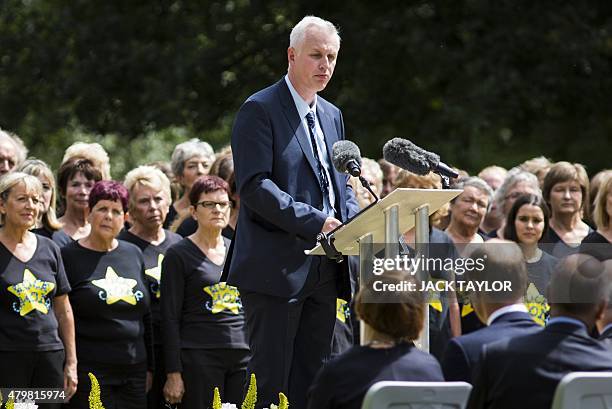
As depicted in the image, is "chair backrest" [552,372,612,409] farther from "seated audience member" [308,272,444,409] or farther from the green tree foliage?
the green tree foliage

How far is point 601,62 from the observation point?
1720 centimetres

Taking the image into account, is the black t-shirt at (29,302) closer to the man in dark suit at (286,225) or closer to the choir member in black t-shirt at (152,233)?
the choir member in black t-shirt at (152,233)

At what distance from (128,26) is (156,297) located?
1013cm

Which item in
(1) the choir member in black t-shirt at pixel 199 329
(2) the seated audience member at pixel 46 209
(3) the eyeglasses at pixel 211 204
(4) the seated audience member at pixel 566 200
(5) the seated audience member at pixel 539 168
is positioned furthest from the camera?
(5) the seated audience member at pixel 539 168

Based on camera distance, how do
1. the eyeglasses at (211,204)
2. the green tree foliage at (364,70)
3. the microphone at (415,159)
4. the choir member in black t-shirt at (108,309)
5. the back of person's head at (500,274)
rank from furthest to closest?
the green tree foliage at (364,70) < the eyeglasses at (211,204) < the choir member in black t-shirt at (108,309) < the microphone at (415,159) < the back of person's head at (500,274)

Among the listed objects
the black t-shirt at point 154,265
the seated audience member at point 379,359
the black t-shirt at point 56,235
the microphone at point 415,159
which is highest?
the microphone at point 415,159

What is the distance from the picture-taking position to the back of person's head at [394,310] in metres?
4.94

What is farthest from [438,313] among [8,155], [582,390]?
[582,390]

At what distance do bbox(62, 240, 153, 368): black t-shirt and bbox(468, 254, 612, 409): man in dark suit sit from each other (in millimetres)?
3654

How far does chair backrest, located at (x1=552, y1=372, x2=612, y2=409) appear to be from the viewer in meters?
4.70

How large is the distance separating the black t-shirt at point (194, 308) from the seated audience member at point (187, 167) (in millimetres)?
1783

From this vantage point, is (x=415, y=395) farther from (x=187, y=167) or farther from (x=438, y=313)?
(x=187, y=167)

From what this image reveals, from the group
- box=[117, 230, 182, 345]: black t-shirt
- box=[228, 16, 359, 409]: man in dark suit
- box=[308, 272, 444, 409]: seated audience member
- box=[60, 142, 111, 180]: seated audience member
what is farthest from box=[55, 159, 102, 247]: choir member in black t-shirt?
box=[308, 272, 444, 409]: seated audience member

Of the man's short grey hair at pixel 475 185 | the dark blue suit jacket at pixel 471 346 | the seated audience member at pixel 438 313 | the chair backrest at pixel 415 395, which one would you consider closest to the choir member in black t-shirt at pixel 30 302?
the seated audience member at pixel 438 313
